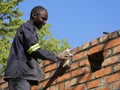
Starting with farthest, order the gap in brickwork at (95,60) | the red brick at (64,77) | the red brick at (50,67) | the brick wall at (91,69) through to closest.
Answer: the red brick at (50,67) < the red brick at (64,77) < the gap in brickwork at (95,60) < the brick wall at (91,69)

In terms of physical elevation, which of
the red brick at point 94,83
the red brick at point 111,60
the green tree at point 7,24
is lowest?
the red brick at point 94,83

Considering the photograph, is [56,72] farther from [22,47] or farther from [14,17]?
[14,17]

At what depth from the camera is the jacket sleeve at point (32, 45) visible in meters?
3.44

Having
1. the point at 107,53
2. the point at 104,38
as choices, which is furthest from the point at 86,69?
the point at 104,38

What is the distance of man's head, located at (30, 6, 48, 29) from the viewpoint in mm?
3570

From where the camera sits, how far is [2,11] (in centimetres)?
1619

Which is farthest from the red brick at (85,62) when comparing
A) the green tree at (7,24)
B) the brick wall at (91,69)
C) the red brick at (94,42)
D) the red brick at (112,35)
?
the green tree at (7,24)

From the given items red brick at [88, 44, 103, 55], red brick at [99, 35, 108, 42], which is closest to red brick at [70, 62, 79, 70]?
red brick at [88, 44, 103, 55]

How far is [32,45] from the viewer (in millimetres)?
3439

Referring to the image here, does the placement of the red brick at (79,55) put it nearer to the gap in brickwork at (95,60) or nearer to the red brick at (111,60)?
the gap in brickwork at (95,60)

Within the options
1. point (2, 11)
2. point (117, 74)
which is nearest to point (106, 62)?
point (117, 74)

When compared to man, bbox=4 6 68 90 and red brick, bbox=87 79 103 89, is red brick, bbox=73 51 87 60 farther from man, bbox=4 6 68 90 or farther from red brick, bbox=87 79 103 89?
man, bbox=4 6 68 90

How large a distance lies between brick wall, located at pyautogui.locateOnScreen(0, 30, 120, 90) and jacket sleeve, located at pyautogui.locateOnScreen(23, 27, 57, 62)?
2.60ft

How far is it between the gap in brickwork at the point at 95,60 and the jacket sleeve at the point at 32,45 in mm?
1049
